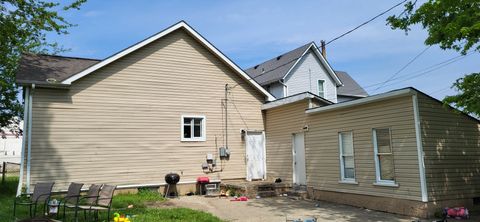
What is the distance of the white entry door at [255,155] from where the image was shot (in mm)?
16375

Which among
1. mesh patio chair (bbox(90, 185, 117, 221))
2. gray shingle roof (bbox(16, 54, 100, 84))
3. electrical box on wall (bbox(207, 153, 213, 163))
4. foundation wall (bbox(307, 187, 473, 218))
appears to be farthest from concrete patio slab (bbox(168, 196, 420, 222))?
gray shingle roof (bbox(16, 54, 100, 84))

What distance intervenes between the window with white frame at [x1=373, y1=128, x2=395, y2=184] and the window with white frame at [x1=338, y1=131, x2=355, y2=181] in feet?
3.31

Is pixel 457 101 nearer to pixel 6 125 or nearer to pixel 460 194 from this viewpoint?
pixel 460 194

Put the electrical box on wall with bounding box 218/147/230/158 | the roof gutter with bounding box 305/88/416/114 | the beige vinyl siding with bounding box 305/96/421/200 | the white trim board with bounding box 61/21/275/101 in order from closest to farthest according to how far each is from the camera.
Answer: the roof gutter with bounding box 305/88/416/114, the beige vinyl siding with bounding box 305/96/421/200, the white trim board with bounding box 61/21/275/101, the electrical box on wall with bounding box 218/147/230/158

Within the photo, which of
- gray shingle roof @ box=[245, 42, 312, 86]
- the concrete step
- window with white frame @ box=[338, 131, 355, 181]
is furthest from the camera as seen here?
gray shingle roof @ box=[245, 42, 312, 86]

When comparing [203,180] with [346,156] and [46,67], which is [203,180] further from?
[46,67]

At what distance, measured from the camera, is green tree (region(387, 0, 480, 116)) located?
29.5ft

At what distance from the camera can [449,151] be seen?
10.6 meters

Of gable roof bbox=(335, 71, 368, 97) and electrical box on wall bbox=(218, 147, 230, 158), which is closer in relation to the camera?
electrical box on wall bbox=(218, 147, 230, 158)

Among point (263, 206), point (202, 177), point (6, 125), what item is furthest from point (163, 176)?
point (6, 125)

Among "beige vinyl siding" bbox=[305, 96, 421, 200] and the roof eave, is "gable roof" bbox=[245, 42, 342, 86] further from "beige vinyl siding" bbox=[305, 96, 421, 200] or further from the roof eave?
the roof eave

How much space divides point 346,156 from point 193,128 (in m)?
6.40

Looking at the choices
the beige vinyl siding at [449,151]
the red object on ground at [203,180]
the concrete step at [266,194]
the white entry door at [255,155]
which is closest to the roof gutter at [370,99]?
the beige vinyl siding at [449,151]

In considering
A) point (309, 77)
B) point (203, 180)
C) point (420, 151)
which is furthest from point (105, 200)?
point (309, 77)
